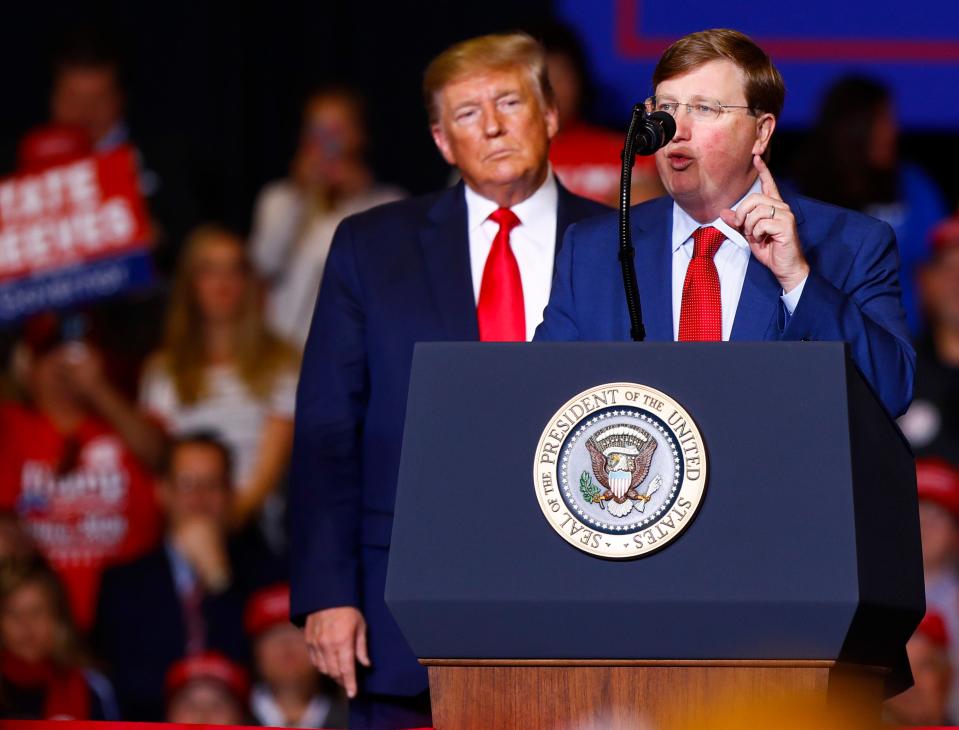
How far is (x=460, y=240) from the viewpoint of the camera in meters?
2.66

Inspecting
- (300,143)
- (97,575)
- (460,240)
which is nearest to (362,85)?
(300,143)

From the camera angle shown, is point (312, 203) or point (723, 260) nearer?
point (723, 260)

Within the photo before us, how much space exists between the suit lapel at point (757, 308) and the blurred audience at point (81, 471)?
3.01 meters

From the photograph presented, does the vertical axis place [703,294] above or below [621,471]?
above

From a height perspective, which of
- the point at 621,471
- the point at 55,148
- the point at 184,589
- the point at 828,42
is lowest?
the point at 184,589

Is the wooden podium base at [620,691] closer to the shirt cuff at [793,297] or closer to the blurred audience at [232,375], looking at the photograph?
the shirt cuff at [793,297]

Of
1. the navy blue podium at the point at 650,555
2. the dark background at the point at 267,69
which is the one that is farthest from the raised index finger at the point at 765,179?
the dark background at the point at 267,69

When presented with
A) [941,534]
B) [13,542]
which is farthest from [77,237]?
[941,534]

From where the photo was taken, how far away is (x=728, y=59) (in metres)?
2.04

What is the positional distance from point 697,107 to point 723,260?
7.2 inches

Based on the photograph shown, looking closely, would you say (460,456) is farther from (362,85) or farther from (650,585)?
(362,85)

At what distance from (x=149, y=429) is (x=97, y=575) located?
422mm

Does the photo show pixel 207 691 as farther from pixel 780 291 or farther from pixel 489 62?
pixel 780 291

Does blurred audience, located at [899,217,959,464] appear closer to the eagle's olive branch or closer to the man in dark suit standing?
the man in dark suit standing
